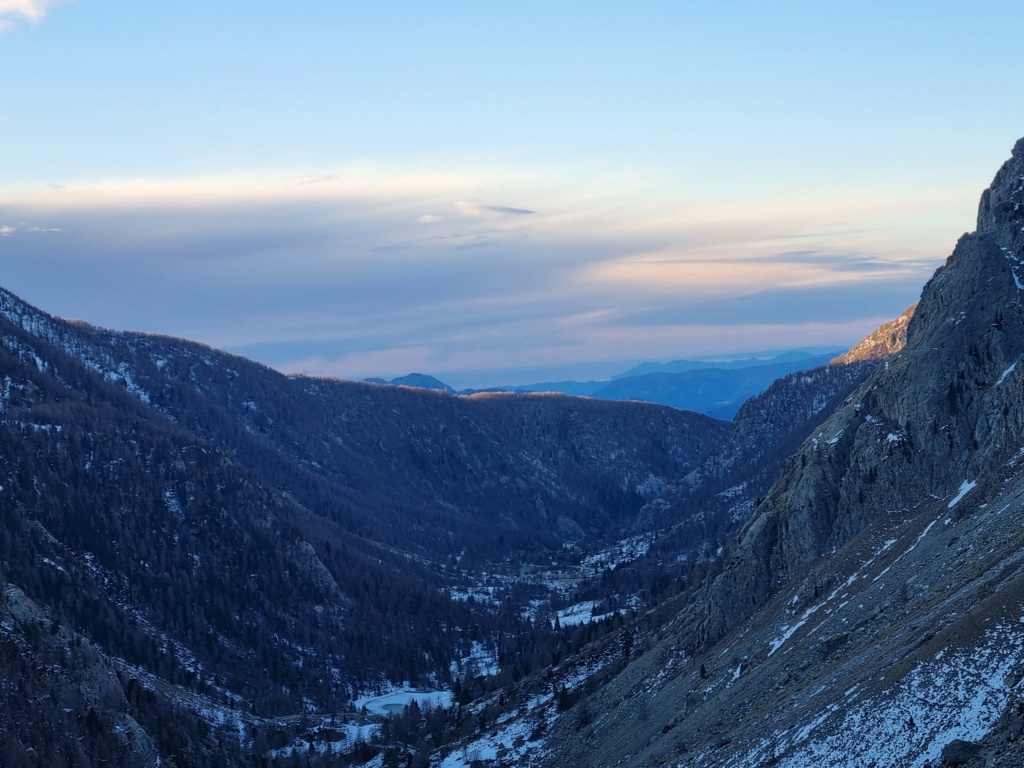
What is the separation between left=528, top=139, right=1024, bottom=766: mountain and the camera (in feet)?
198

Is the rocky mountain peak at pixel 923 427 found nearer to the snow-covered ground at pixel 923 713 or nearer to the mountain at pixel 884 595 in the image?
the mountain at pixel 884 595

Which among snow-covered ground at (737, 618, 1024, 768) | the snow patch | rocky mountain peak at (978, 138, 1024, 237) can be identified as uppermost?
rocky mountain peak at (978, 138, 1024, 237)

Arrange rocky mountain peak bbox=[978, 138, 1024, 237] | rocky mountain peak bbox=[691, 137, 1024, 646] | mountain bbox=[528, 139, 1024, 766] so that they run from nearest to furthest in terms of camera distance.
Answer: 1. mountain bbox=[528, 139, 1024, 766]
2. rocky mountain peak bbox=[691, 137, 1024, 646]
3. rocky mountain peak bbox=[978, 138, 1024, 237]

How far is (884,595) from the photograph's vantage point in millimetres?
84188

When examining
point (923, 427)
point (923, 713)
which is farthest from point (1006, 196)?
point (923, 713)

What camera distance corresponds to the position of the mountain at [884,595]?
198 feet

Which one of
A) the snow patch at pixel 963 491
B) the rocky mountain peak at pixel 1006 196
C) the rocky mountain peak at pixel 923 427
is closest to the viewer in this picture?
the snow patch at pixel 963 491

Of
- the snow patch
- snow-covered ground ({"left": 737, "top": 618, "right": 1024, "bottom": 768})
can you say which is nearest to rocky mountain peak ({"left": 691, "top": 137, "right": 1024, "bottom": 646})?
the snow patch

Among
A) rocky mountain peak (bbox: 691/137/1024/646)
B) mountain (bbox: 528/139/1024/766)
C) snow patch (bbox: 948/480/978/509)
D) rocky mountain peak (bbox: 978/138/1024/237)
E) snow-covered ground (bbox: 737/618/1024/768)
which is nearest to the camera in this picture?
snow-covered ground (bbox: 737/618/1024/768)

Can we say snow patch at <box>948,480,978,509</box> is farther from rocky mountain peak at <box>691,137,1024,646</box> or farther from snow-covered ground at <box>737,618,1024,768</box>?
snow-covered ground at <box>737,618,1024,768</box>

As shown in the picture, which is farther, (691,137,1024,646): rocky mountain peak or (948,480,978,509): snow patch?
(691,137,1024,646): rocky mountain peak

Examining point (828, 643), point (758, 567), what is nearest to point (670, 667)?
point (758, 567)

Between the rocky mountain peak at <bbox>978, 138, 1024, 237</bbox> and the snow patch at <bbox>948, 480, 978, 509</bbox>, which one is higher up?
the rocky mountain peak at <bbox>978, 138, 1024, 237</bbox>

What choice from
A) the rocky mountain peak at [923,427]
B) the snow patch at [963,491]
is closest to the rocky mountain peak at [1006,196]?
the rocky mountain peak at [923,427]
